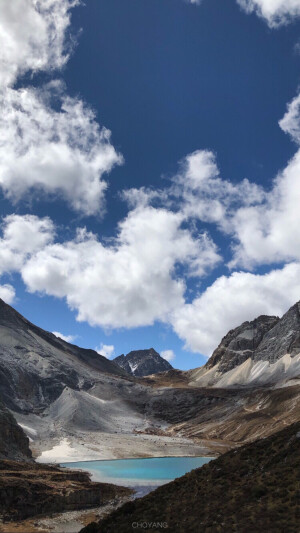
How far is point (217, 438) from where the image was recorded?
133 m

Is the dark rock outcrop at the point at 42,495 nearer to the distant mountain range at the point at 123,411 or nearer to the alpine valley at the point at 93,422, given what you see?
the alpine valley at the point at 93,422

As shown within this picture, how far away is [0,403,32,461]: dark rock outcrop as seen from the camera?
2933 inches

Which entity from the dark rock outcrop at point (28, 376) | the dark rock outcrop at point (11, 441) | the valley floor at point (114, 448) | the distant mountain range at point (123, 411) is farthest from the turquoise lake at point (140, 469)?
the dark rock outcrop at point (28, 376)

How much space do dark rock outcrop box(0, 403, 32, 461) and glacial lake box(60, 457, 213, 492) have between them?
42.9 feet

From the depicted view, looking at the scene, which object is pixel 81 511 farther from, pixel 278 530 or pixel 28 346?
pixel 28 346

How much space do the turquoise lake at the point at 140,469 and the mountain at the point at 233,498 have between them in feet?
127

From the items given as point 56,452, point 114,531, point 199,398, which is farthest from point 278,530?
point 199,398

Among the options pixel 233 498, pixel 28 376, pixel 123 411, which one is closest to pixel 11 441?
pixel 233 498

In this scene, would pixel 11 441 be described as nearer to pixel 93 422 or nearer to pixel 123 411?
pixel 93 422

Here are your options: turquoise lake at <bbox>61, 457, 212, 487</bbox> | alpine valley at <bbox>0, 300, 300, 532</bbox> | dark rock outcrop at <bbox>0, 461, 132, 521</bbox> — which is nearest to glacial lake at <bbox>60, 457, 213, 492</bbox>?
turquoise lake at <bbox>61, 457, 212, 487</bbox>

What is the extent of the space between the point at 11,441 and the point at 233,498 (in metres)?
66.6

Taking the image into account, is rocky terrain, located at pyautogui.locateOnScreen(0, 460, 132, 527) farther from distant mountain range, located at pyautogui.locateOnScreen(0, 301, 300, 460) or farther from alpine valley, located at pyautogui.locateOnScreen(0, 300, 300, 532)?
distant mountain range, located at pyautogui.locateOnScreen(0, 301, 300, 460)

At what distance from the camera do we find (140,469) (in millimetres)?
85750

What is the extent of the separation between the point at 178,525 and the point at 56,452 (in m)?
92.7
